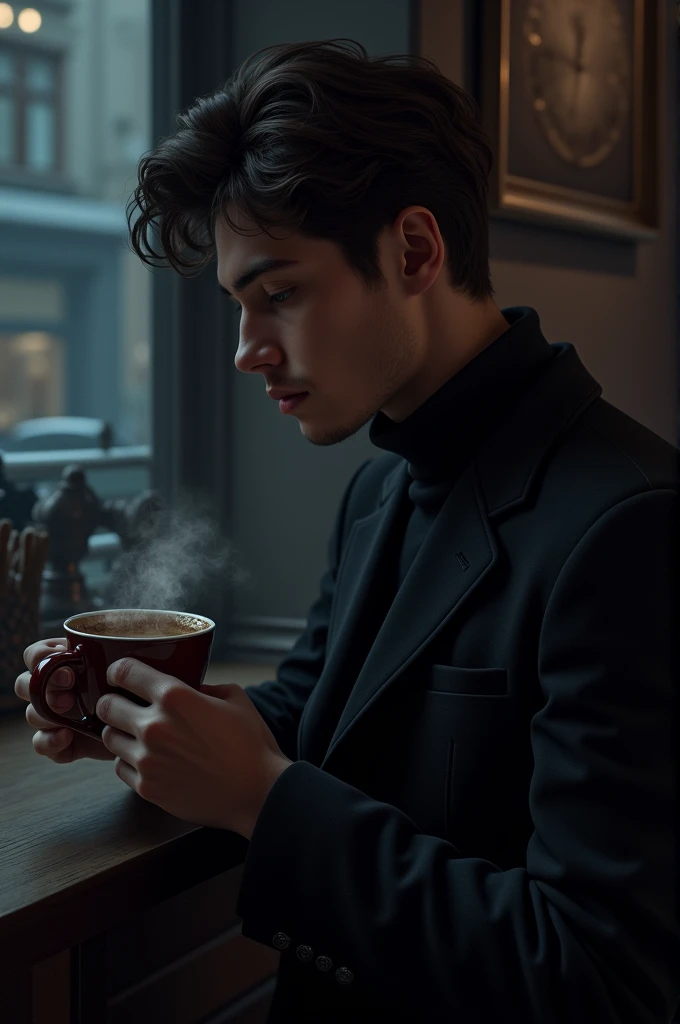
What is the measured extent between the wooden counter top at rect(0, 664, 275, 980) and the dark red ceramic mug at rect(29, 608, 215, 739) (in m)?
0.13

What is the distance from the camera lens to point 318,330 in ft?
3.72

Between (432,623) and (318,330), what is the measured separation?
0.35 metres

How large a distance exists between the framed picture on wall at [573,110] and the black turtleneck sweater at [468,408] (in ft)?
2.88

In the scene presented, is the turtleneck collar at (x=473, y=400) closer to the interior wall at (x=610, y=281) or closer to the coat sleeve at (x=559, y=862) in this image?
the coat sleeve at (x=559, y=862)

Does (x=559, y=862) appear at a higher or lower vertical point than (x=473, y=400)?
lower

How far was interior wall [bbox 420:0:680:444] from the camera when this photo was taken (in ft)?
6.31

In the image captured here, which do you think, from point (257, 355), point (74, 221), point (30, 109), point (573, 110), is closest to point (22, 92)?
point (30, 109)

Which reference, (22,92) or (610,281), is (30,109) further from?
(610,281)

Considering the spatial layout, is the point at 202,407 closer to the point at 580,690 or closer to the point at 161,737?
the point at 161,737

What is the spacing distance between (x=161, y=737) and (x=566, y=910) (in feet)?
1.31

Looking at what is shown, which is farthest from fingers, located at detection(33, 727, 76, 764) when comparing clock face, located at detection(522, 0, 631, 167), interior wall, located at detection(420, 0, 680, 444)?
clock face, located at detection(522, 0, 631, 167)

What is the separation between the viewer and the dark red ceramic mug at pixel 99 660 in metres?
1.00

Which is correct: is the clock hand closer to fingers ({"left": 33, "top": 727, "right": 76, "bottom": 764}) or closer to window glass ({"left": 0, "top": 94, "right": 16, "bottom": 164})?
window glass ({"left": 0, "top": 94, "right": 16, "bottom": 164})

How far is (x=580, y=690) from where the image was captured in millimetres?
894
